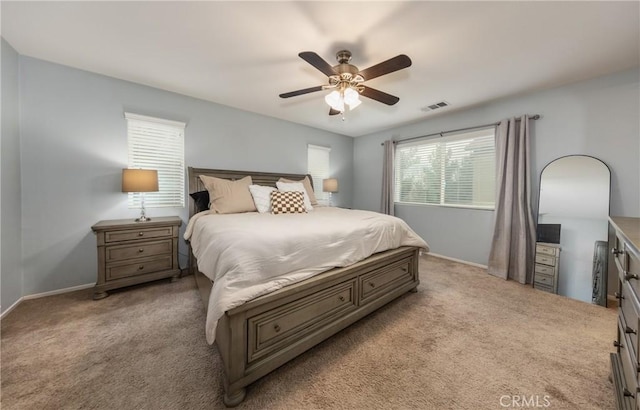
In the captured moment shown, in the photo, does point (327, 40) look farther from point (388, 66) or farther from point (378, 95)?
point (378, 95)

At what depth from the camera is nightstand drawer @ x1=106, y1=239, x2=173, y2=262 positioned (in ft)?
7.85

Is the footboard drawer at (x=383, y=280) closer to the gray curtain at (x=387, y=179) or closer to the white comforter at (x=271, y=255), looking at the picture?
the white comforter at (x=271, y=255)

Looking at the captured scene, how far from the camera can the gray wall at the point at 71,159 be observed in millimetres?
2312

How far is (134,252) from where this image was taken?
251cm

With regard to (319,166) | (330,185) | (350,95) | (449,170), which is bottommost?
(330,185)

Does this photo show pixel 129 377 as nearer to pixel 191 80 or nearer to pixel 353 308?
pixel 353 308

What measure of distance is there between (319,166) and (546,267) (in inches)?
150

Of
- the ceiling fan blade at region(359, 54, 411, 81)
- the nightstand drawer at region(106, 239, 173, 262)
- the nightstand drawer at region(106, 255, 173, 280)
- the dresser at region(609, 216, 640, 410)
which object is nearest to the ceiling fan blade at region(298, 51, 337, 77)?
the ceiling fan blade at region(359, 54, 411, 81)

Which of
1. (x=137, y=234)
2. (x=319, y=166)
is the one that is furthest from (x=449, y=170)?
(x=137, y=234)

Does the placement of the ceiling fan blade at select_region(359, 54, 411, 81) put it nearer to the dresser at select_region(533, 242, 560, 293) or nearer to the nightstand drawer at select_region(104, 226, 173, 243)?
the nightstand drawer at select_region(104, 226, 173, 243)

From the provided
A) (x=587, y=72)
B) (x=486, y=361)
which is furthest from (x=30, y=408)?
(x=587, y=72)

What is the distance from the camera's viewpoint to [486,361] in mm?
1560

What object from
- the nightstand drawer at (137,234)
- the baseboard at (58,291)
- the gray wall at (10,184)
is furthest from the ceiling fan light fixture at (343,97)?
the baseboard at (58,291)

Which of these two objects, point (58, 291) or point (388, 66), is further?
point (58, 291)
